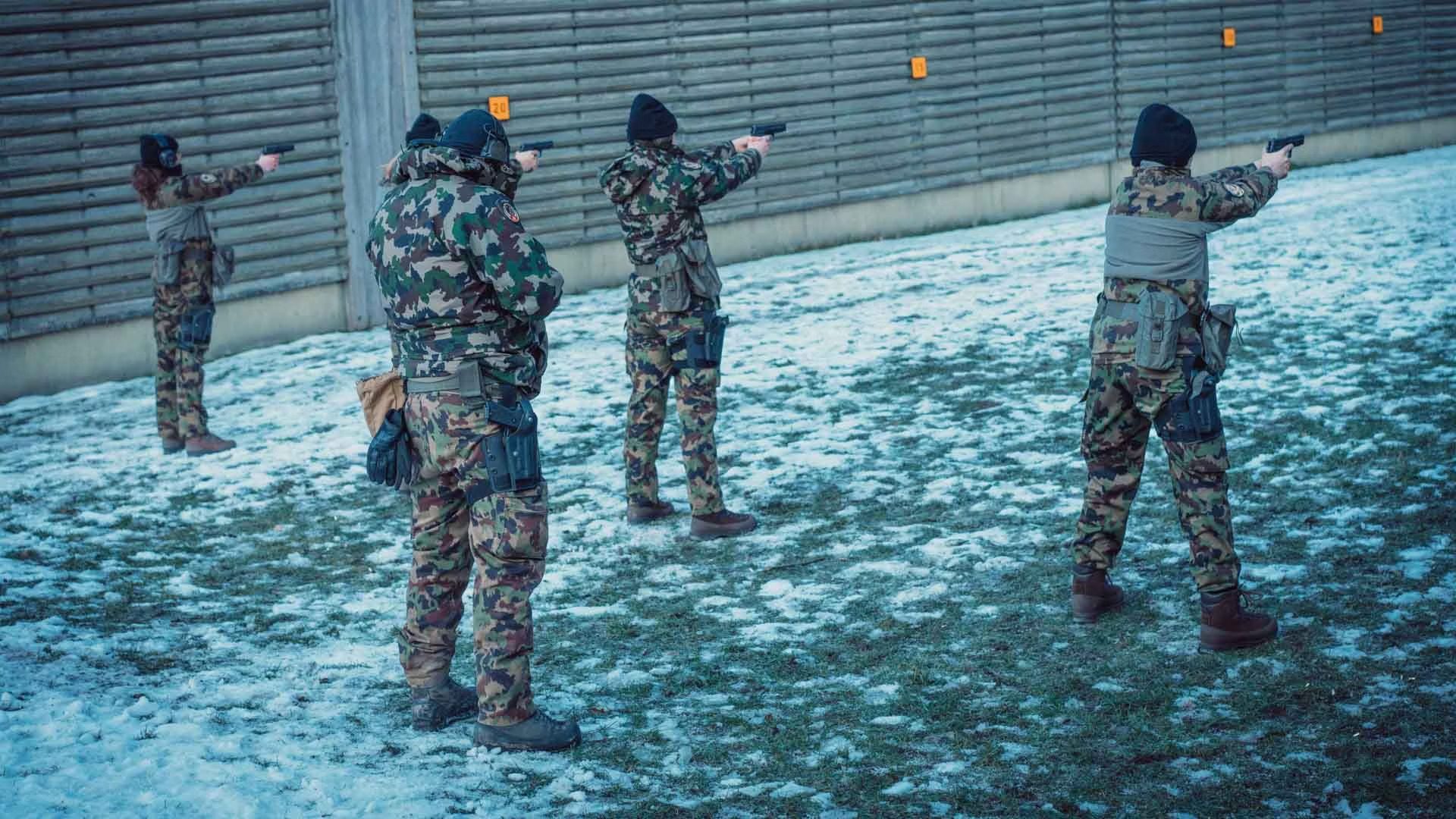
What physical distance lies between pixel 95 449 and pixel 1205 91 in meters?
13.8

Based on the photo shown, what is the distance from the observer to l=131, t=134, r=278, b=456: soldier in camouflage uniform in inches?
368

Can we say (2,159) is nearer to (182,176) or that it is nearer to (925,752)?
(182,176)

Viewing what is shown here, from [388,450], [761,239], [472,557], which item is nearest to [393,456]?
[388,450]

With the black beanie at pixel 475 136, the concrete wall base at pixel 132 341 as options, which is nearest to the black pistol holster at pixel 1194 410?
the black beanie at pixel 475 136

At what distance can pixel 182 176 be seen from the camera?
951 centimetres

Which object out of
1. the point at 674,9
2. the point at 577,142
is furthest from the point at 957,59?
the point at 577,142

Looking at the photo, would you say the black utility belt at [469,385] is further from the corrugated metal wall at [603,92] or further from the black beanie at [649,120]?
the corrugated metal wall at [603,92]

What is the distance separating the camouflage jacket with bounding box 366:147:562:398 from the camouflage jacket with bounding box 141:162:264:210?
16.0ft

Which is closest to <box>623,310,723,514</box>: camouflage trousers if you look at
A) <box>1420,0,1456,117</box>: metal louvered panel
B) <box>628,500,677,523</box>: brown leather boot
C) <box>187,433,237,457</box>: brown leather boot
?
<box>628,500,677,523</box>: brown leather boot

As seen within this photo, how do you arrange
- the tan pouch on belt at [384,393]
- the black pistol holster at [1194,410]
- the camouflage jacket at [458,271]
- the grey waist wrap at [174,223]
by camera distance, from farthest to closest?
the grey waist wrap at [174,223], the black pistol holster at [1194,410], the tan pouch on belt at [384,393], the camouflage jacket at [458,271]

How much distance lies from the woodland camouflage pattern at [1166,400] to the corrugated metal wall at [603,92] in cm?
812

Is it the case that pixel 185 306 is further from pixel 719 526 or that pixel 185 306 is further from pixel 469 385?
pixel 469 385

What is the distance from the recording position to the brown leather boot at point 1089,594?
5.95 m

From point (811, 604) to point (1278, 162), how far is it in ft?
8.23
